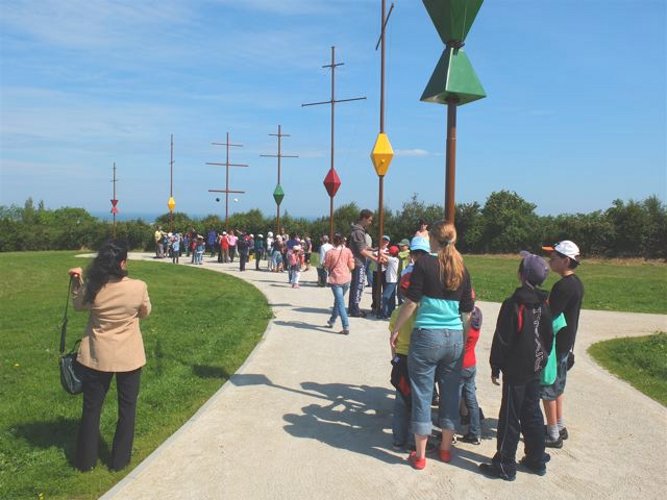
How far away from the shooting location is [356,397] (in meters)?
6.39

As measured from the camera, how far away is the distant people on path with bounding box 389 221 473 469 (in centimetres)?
443

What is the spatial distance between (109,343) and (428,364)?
8.12ft

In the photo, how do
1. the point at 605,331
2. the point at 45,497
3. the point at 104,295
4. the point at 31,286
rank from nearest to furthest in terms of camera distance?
the point at 45,497, the point at 104,295, the point at 605,331, the point at 31,286

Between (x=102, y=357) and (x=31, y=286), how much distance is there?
17151mm

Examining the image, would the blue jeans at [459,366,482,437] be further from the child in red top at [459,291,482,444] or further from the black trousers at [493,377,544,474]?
the black trousers at [493,377,544,474]

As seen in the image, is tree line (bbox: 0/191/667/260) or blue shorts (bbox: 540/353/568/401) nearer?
blue shorts (bbox: 540/353/568/401)

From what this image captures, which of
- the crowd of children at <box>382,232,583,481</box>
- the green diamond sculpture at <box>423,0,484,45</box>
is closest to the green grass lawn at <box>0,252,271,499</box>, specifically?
the crowd of children at <box>382,232,583,481</box>

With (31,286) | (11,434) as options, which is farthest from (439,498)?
(31,286)

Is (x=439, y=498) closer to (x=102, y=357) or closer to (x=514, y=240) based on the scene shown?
(x=102, y=357)

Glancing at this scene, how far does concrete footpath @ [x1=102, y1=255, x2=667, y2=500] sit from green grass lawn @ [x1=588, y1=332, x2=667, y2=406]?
296 mm

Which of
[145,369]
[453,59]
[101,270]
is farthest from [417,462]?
[145,369]

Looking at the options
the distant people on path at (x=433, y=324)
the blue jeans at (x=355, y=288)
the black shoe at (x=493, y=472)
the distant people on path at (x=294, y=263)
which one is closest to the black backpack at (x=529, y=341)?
the distant people on path at (x=433, y=324)

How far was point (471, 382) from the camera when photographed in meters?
5.21

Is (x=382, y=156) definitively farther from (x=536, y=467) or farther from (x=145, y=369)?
(x=536, y=467)
